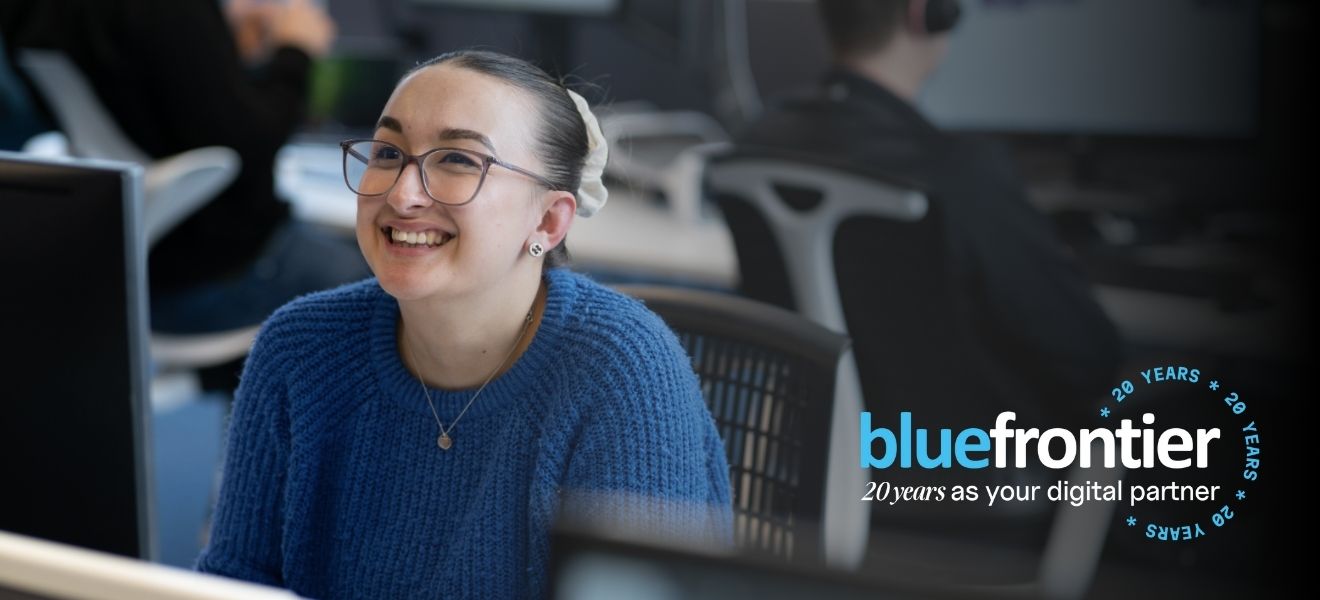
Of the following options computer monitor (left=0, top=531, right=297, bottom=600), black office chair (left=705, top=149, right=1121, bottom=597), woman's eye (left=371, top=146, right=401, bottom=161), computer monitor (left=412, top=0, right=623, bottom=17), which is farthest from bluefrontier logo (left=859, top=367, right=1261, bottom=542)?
computer monitor (left=412, top=0, right=623, bottom=17)

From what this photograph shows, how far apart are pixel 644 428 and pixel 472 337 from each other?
0.14m

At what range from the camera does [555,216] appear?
97 cm

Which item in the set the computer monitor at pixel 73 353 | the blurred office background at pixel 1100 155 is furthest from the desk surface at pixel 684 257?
the computer monitor at pixel 73 353

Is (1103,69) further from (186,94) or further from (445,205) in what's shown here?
(445,205)

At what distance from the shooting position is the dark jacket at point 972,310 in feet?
5.57

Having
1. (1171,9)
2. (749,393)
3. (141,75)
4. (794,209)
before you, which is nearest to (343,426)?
(749,393)

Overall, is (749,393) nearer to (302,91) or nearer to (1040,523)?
(1040,523)

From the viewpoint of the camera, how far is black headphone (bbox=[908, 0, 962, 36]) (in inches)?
76.0

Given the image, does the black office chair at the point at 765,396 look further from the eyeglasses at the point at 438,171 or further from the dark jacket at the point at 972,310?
the dark jacket at the point at 972,310

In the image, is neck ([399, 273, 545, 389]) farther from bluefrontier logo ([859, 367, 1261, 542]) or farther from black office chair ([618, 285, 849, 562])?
bluefrontier logo ([859, 367, 1261, 542])

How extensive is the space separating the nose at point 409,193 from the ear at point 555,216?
95 millimetres

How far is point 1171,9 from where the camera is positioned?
2137mm

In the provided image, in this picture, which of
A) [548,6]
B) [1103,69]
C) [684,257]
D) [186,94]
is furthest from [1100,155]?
[186,94]

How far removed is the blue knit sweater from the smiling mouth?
10 centimetres
